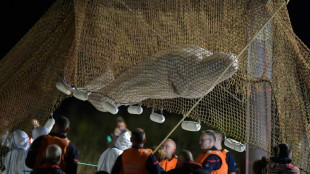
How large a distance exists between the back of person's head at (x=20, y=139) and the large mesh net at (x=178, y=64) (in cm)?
13

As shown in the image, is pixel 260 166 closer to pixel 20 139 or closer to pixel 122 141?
pixel 122 141

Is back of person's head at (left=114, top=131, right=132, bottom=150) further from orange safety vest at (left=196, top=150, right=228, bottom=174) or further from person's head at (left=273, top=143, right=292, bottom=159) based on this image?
person's head at (left=273, top=143, right=292, bottom=159)

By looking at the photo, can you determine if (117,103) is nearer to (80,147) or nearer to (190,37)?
(190,37)

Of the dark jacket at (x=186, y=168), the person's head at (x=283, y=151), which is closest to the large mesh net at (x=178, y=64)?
the person's head at (x=283, y=151)

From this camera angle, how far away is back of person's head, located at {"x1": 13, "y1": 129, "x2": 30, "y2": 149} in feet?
22.4

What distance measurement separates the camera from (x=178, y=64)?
18.5ft

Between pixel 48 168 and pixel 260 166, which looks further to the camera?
pixel 260 166

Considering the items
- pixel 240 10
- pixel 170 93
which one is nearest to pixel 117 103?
pixel 170 93

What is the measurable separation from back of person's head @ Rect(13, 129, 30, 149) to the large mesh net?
5.2 inches

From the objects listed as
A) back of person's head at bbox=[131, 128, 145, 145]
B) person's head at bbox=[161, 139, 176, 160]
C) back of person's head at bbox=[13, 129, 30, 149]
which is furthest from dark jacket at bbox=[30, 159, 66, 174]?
person's head at bbox=[161, 139, 176, 160]

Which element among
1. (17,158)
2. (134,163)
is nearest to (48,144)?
(134,163)

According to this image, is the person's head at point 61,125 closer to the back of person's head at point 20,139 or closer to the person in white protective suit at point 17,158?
the back of person's head at point 20,139

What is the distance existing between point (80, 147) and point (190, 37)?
660cm

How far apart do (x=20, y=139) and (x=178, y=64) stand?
245cm
